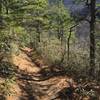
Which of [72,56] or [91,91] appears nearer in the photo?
[91,91]

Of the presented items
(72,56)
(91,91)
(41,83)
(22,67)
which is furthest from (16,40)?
(91,91)

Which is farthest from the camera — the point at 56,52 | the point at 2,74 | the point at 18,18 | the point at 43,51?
the point at 43,51

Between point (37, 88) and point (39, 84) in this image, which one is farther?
point (39, 84)

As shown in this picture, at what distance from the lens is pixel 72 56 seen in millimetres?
24703

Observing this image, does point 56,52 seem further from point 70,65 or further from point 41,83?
point 41,83

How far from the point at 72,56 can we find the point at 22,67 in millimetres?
4324

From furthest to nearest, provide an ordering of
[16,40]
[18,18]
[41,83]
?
[18,18]
[16,40]
[41,83]

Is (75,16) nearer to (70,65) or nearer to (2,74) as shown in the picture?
(70,65)

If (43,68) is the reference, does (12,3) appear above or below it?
above

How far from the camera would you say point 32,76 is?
20500 millimetres

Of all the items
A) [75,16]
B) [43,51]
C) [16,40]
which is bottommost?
[43,51]

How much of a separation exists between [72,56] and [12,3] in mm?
7336

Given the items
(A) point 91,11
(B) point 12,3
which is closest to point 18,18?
(B) point 12,3

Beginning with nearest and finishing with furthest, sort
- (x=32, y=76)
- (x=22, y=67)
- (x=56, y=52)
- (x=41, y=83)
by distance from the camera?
(x=41, y=83)
(x=32, y=76)
(x=22, y=67)
(x=56, y=52)
